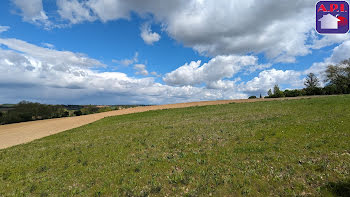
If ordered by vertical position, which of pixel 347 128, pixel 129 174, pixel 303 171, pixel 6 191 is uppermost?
pixel 347 128

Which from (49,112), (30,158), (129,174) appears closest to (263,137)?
(129,174)

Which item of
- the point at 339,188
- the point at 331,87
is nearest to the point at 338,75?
the point at 331,87

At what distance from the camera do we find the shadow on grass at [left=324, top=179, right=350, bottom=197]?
673 centimetres

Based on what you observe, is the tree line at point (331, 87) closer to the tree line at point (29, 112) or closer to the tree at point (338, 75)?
the tree at point (338, 75)

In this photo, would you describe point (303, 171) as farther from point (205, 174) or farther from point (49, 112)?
point (49, 112)

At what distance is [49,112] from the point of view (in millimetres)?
70375

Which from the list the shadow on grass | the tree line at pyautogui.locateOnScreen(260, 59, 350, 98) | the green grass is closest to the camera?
the shadow on grass

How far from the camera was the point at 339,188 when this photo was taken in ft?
23.0

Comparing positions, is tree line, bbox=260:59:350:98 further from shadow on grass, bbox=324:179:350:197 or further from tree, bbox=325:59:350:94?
shadow on grass, bbox=324:179:350:197

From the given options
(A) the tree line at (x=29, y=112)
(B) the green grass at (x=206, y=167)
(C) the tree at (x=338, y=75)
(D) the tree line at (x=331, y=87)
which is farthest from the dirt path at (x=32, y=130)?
(C) the tree at (x=338, y=75)

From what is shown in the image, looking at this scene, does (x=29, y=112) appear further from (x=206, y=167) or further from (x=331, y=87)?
(x=331, y=87)

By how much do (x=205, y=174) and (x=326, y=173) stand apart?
5.50m

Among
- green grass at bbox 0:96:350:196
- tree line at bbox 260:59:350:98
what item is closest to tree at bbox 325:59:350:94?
tree line at bbox 260:59:350:98

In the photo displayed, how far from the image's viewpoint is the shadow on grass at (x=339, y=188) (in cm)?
673
